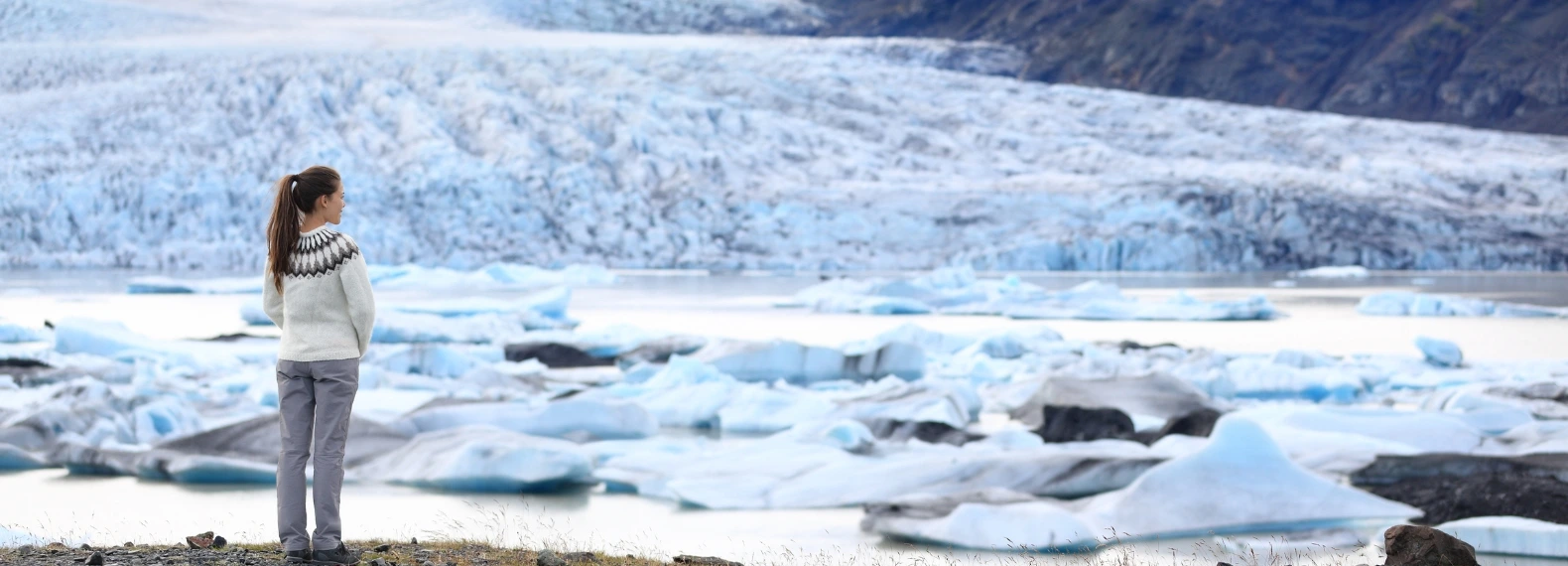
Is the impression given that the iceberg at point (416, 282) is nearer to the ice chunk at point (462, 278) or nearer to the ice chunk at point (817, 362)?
the ice chunk at point (462, 278)

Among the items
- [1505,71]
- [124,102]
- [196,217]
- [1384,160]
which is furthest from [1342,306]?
[1505,71]

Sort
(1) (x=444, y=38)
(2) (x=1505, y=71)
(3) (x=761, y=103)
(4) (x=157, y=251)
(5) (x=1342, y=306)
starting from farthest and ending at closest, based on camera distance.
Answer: (2) (x=1505, y=71) → (1) (x=444, y=38) → (3) (x=761, y=103) → (4) (x=157, y=251) → (5) (x=1342, y=306)

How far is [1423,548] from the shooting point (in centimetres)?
322

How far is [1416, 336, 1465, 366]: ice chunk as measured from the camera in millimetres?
9914

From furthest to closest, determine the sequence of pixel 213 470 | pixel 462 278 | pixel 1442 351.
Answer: pixel 462 278
pixel 1442 351
pixel 213 470

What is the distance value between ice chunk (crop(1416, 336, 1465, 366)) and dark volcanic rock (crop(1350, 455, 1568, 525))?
184 inches

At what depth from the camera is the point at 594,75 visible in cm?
3100

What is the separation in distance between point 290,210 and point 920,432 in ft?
14.5

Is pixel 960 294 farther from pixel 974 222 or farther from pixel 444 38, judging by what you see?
pixel 444 38

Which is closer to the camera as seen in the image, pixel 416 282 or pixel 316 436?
pixel 316 436

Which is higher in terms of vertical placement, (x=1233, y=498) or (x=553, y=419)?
(x=1233, y=498)

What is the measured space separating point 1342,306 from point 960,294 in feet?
15.9

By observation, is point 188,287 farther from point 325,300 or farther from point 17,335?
point 325,300

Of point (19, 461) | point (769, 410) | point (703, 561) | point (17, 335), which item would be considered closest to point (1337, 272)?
point (769, 410)
